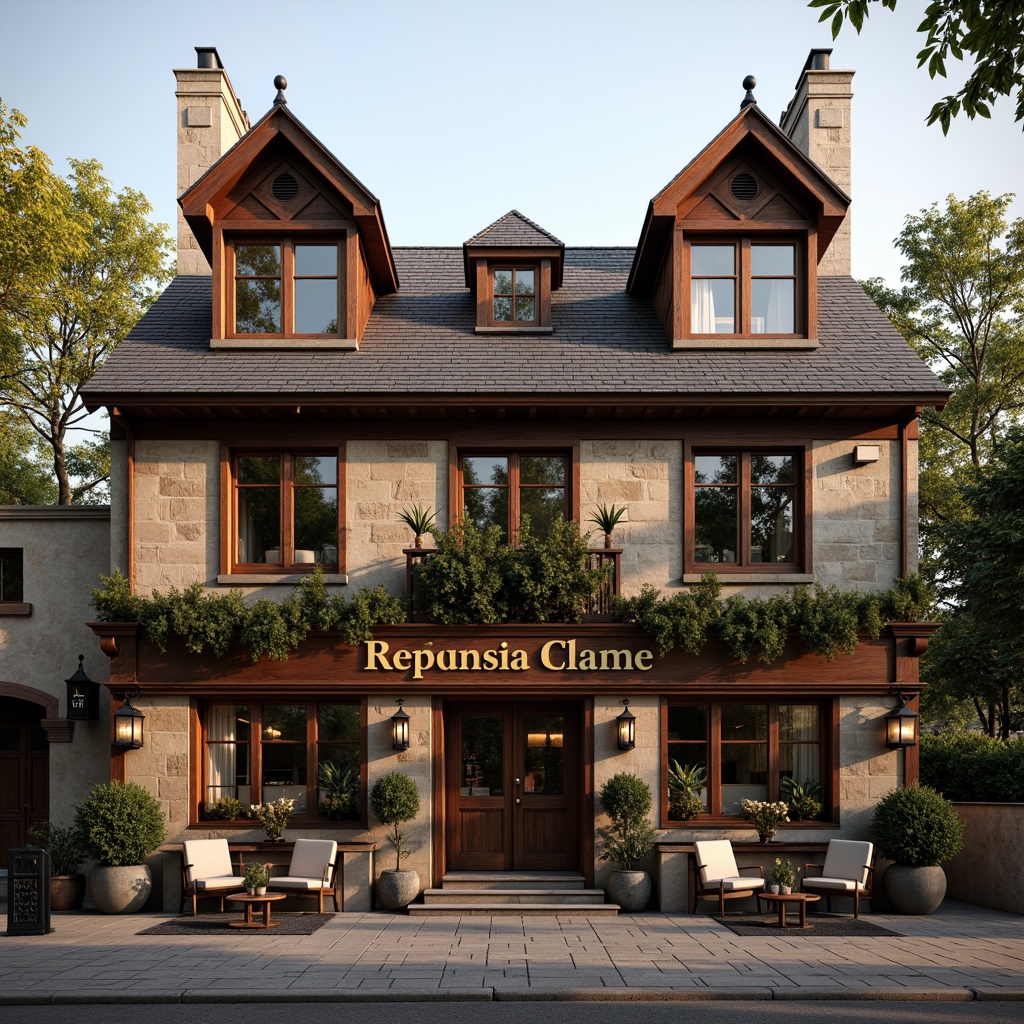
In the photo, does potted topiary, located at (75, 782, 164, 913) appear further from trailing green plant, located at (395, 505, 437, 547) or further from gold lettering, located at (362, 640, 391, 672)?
trailing green plant, located at (395, 505, 437, 547)

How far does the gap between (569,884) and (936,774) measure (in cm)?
717

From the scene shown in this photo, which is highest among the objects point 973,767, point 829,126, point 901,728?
point 829,126

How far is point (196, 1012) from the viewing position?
32.4 feet

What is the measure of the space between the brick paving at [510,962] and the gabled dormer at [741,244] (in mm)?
8926

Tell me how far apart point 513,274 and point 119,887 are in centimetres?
1135

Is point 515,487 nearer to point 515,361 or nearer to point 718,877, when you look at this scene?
point 515,361

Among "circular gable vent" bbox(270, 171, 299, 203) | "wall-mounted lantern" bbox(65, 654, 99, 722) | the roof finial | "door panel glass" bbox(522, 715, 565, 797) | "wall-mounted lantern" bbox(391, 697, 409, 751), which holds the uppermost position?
the roof finial

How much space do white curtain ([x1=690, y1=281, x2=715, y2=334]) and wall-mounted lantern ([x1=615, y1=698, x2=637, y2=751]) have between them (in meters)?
6.33

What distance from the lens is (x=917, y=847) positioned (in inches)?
578

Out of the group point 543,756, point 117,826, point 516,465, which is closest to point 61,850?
point 117,826

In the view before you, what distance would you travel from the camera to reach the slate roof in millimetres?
15695

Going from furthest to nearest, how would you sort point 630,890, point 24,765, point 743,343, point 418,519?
point 24,765, point 743,343, point 418,519, point 630,890

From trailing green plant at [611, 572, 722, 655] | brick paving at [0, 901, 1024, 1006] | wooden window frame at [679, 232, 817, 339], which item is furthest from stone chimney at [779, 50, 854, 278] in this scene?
brick paving at [0, 901, 1024, 1006]

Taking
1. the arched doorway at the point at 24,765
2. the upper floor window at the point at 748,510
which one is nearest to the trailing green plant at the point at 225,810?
the arched doorway at the point at 24,765
